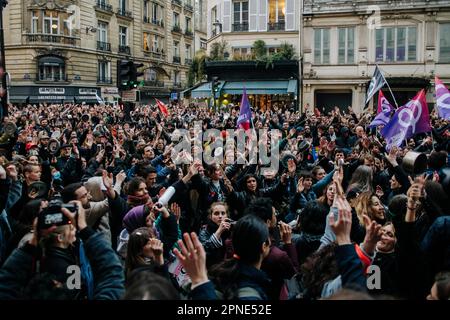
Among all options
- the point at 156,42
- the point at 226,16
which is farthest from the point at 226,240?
the point at 156,42

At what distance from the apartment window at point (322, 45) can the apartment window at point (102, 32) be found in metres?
20.2

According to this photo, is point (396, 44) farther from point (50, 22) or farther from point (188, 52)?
point (188, 52)

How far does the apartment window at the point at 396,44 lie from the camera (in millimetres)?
26297

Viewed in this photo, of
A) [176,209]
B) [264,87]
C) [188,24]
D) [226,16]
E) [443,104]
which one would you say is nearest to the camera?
[176,209]

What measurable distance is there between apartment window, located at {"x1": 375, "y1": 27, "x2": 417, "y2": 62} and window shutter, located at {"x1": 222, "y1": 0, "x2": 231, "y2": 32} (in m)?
10.2

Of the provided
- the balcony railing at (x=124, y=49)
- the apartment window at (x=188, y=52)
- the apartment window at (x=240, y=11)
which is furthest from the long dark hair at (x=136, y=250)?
the apartment window at (x=188, y=52)

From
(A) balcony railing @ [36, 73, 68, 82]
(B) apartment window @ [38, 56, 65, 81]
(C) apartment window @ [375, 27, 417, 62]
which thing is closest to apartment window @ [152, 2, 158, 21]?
(B) apartment window @ [38, 56, 65, 81]

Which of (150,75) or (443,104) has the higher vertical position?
(150,75)

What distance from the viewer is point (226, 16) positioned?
30.9 m

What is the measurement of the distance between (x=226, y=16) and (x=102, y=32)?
1370cm

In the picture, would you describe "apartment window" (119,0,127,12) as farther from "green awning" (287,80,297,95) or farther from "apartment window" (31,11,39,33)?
"green awning" (287,80,297,95)

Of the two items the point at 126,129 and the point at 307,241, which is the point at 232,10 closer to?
the point at 126,129

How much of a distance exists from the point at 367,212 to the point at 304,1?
2551cm

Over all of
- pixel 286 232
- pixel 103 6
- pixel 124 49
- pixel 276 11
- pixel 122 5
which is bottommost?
pixel 286 232
